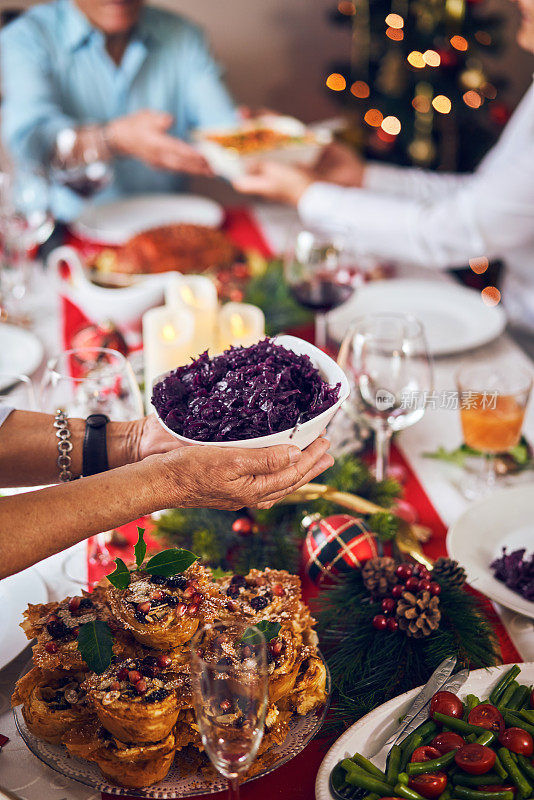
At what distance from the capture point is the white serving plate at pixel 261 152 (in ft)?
7.58

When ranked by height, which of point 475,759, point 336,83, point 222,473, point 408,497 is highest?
point 222,473

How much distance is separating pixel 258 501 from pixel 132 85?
262 centimetres

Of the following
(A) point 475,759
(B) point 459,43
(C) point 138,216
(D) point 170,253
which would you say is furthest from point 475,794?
(B) point 459,43

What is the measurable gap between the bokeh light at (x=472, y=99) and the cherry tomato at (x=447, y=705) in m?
3.08

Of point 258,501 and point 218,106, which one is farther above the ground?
point 258,501

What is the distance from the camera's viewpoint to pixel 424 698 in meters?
0.85

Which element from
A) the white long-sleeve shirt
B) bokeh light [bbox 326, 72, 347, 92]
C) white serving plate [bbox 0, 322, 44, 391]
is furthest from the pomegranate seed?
bokeh light [bbox 326, 72, 347, 92]

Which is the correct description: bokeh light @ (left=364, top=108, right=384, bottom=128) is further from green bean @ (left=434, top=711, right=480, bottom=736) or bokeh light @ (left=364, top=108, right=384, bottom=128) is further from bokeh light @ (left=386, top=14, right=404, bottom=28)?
green bean @ (left=434, top=711, right=480, bottom=736)

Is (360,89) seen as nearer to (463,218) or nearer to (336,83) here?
(336,83)

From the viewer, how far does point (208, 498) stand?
96 centimetres

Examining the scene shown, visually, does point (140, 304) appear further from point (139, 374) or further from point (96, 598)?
point (96, 598)

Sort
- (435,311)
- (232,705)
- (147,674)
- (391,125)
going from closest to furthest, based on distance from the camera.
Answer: (232,705), (147,674), (435,311), (391,125)

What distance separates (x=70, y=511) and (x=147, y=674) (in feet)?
0.65

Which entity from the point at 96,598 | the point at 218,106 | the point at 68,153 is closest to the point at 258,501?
the point at 96,598
